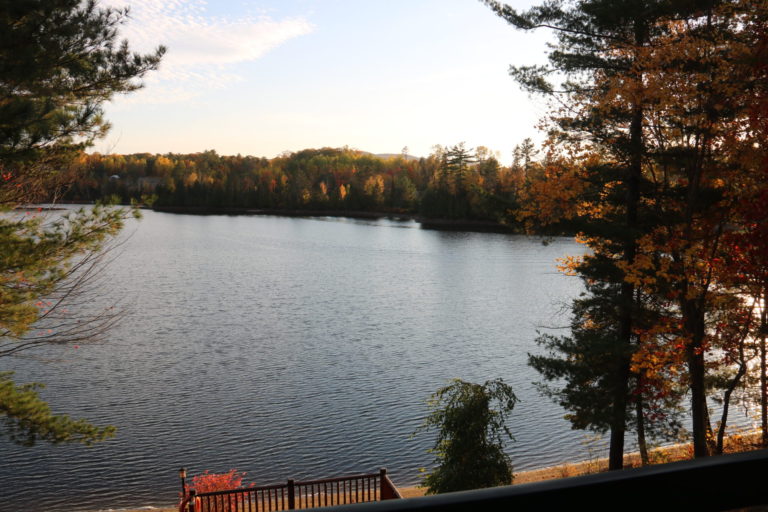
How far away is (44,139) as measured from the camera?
9.16 metres

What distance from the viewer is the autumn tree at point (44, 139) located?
28.1 feet

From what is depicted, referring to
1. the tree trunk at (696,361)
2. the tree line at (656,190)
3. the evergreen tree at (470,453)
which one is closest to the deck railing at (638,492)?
the tree line at (656,190)

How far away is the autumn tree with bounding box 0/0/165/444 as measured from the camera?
28.1 feet

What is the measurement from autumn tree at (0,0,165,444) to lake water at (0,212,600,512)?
10402 millimetres

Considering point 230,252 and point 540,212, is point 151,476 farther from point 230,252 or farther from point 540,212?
point 230,252

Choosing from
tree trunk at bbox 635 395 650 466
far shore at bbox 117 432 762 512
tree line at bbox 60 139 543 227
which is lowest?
far shore at bbox 117 432 762 512

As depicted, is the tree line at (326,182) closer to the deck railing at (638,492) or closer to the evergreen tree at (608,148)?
the evergreen tree at (608,148)

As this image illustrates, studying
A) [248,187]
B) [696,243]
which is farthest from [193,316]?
[248,187]

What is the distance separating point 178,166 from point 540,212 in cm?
18320

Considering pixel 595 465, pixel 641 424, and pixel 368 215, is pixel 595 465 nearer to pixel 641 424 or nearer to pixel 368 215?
pixel 641 424

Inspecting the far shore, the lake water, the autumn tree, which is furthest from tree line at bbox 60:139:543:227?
the autumn tree

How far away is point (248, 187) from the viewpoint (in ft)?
510

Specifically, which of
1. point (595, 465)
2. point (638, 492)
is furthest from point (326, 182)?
point (638, 492)

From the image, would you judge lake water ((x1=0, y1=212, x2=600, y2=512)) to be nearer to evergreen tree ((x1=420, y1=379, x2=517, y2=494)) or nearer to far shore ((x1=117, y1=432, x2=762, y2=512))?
far shore ((x1=117, y1=432, x2=762, y2=512))
